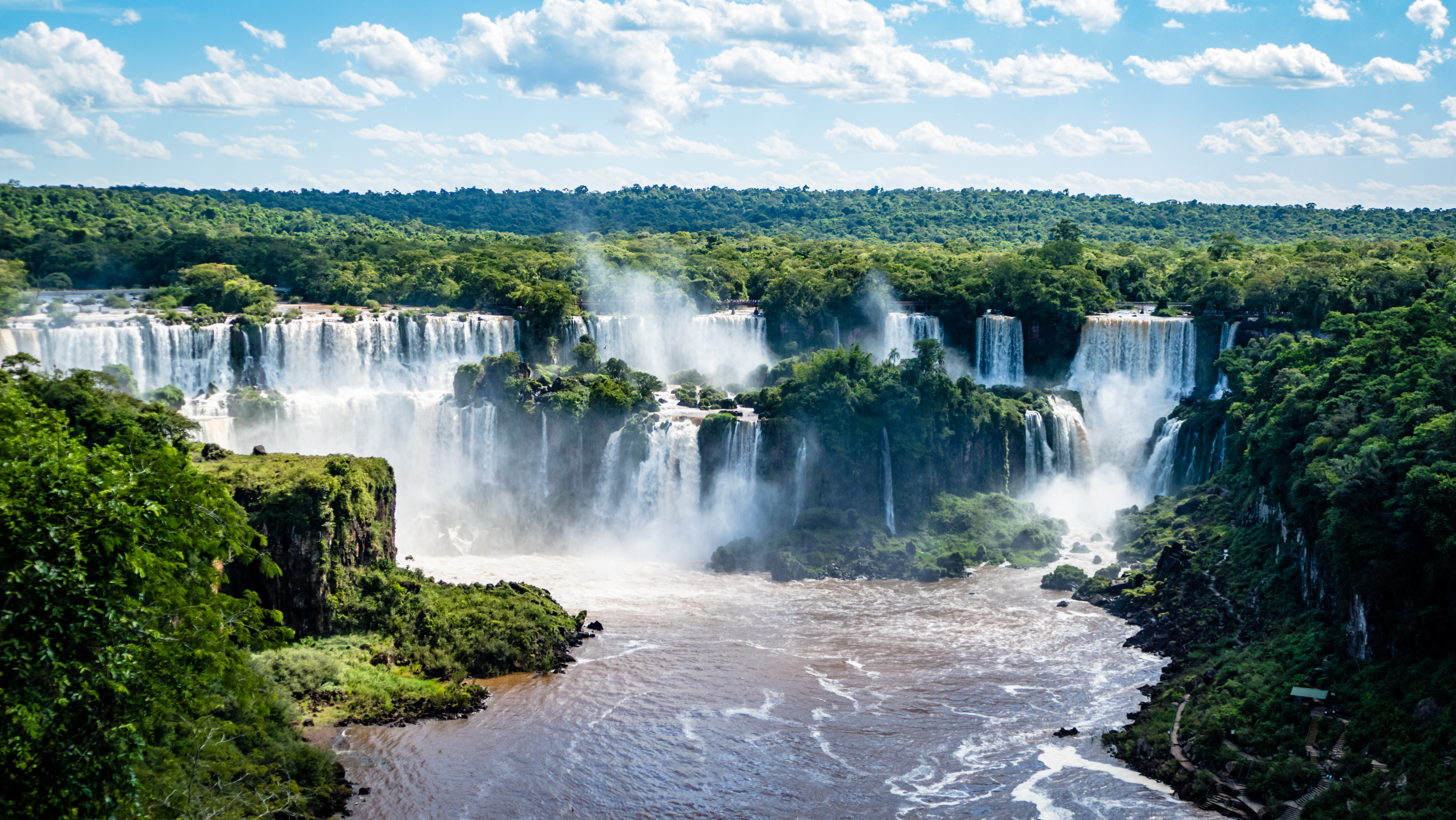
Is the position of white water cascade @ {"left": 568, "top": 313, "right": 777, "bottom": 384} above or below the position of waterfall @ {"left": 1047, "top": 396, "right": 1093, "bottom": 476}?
above

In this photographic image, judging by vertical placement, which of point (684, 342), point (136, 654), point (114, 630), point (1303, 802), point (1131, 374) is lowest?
point (1303, 802)

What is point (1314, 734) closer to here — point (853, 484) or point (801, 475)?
point (853, 484)

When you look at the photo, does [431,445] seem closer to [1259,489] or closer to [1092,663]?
[1092,663]

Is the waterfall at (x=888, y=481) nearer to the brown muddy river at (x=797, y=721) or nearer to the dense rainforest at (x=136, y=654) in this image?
the brown muddy river at (x=797, y=721)

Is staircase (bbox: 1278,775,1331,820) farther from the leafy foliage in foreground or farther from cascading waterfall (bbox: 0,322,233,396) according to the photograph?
cascading waterfall (bbox: 0,322,233,396)

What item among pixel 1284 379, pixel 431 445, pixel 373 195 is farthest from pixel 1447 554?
pixel 373 195

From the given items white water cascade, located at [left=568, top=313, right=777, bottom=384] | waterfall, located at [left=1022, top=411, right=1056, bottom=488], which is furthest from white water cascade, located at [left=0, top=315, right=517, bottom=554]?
waterfall, located at [left=1022, top=411, right=1056, bottom=488]

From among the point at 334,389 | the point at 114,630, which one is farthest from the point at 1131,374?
the point at 114,630
